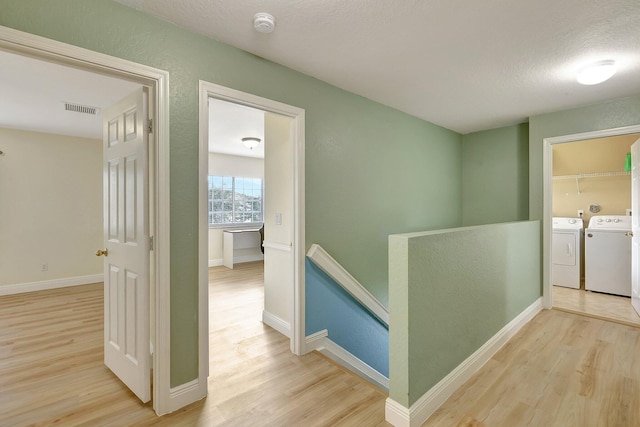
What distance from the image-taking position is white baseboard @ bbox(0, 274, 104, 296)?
4199 mm

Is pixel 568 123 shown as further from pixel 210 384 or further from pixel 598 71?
pixel 210 384

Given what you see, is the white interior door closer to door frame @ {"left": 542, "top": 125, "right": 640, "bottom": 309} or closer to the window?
door frame @ {"left": 542, "top": 125, "right": 640, "bottom": 309}

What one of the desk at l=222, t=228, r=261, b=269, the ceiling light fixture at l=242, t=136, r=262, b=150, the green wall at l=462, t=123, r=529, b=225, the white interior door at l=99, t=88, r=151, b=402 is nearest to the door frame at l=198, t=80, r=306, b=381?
the white interior door at l=99, t=88, r=151, b=402

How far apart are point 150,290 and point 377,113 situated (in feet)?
9.04

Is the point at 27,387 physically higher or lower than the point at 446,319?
lower

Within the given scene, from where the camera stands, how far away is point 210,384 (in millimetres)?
2076

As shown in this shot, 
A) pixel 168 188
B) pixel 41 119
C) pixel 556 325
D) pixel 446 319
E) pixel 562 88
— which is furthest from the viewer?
pixel 41 119

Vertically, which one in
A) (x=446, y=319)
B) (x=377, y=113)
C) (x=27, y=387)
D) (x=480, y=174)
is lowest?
(x=27, y=387)

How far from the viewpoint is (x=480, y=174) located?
4.45 meters

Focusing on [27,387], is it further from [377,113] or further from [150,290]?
[377,113]

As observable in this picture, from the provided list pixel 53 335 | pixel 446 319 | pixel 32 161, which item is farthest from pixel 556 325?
pixel 32 161

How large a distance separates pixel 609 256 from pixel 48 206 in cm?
835

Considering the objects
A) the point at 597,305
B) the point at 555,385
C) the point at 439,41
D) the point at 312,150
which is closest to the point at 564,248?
the point at 597,305

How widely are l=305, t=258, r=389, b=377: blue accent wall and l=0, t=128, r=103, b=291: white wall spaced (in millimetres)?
4355
